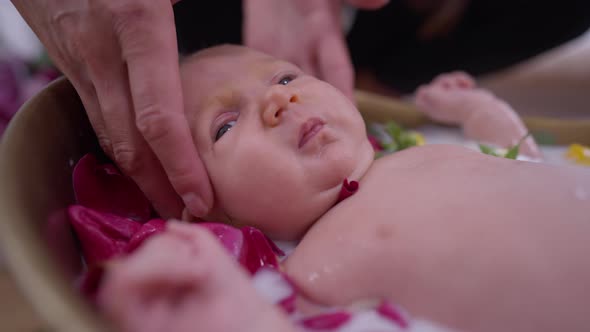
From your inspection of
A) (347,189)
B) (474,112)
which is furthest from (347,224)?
(474,112)

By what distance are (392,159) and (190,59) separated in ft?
1.24

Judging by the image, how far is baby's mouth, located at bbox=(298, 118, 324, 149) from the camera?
0.75m

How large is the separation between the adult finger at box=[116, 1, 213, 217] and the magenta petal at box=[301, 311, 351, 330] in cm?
26

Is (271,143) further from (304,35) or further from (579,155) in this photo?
(579,155)

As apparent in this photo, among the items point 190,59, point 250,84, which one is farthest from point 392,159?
point 190,59

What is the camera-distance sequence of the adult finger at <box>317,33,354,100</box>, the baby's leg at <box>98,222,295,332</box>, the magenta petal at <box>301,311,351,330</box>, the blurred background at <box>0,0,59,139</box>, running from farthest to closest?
the blurred background at <box>0,0,59,139</box>
the adult finger at <box>317,33,354,100</box>
the magenta petal at <box>301,311,351,330</box>
the baby's leg at <box>98,222,295,332</box>

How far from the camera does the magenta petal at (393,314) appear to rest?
1.96 feet

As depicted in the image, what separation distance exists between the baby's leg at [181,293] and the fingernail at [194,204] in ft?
0.82

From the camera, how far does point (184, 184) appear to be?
73 centimetres

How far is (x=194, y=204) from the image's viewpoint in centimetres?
75

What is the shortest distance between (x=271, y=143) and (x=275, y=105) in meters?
0.06

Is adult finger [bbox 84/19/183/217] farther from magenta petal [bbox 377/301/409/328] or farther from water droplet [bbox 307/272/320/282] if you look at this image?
magenta petal [bbox 377/301/409/328]

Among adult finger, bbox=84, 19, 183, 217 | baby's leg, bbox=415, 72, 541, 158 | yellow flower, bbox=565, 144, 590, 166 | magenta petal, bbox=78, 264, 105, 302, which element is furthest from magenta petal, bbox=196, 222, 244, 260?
yellow flower, bbox=565, 144, 590, 166

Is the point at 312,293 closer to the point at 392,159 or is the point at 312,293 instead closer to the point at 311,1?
the point at 392,159
